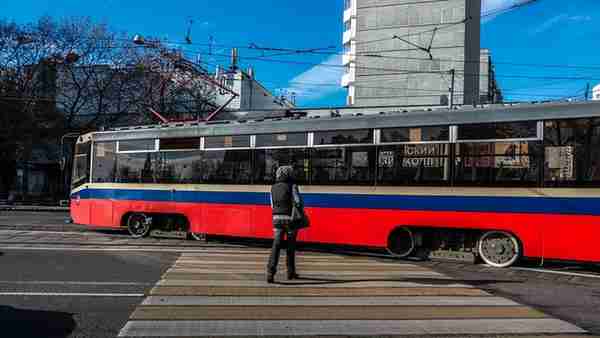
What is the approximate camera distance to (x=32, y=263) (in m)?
8.70

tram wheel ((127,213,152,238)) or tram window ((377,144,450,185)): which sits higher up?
tram window ((377,144,450,185))

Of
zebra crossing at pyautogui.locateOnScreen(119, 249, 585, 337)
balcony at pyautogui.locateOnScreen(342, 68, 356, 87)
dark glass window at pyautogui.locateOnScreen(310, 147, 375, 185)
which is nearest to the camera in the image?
zebra crossing at pyautogui.locateOnScreen(119, 249, 585, 337)

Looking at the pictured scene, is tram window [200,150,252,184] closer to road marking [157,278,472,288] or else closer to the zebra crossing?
the zebra crossing

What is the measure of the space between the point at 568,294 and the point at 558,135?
10.2 ft

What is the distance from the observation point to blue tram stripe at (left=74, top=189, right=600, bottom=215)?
8927 mm

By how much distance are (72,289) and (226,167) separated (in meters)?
5.84

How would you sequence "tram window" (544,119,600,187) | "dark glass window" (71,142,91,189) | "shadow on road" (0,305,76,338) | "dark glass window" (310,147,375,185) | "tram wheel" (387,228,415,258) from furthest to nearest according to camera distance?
"dark glass window" (71,142,91,189)
"dark glass window" (310,147,375,185)
"tram wheel" (387,228,415,258)
"tram window" (544,119,600,187)
"shadow on road" (0,305,76,338)

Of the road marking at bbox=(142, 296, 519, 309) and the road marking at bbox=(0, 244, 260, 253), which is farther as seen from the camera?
the road marking at bbox=(0, 244, 260, 253)

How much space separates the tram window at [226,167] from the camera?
39.1ft

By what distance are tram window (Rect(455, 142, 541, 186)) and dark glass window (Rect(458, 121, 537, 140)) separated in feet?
0.42

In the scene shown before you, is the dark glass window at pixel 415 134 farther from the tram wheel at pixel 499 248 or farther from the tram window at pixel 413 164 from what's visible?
the tram wheel at pixel 499 248

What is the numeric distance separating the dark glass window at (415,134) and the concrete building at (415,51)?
107 ft

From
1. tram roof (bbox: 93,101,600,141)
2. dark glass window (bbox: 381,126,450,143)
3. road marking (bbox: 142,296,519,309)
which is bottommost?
road marking (bbox: 142,296,519,309)

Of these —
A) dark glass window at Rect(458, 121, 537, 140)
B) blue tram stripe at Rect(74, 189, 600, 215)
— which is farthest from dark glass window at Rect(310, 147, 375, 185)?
dark glass window at Rect(458, 121, 537, 140)
